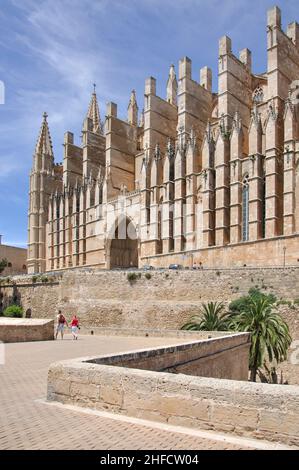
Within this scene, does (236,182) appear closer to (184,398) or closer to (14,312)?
(14,312)

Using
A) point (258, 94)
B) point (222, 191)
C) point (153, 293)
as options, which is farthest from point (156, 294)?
point (258, 94)

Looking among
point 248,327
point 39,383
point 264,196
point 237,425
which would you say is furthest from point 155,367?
point 264,196

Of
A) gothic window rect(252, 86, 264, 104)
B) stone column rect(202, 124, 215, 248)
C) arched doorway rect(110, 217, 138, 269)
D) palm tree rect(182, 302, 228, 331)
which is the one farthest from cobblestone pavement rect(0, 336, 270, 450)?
gothic window rect(252, 86, 264, 104)

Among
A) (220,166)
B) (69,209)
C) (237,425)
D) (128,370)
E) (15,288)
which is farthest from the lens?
(69,209)

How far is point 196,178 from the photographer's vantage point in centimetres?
3100

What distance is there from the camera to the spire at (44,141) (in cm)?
5028

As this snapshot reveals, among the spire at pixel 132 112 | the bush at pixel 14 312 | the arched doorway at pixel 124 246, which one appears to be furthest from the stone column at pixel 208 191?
the spire at pixel 132 112

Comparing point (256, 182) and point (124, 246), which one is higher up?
point (256, 182)

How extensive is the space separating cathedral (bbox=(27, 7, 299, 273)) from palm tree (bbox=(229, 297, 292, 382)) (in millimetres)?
8923

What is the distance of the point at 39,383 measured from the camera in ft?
23.0

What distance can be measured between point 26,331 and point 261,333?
26.3ft

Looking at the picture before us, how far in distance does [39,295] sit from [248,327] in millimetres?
19410

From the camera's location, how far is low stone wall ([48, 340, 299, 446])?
4.00m
